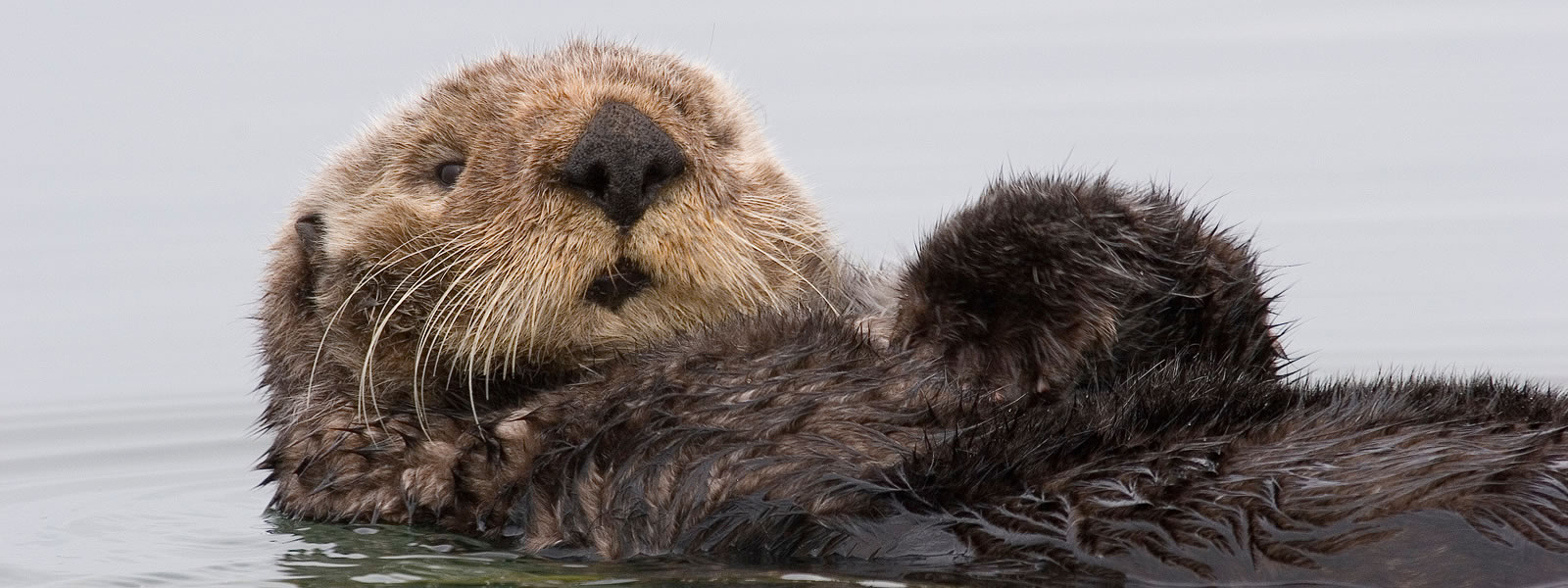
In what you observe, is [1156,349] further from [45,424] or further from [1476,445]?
[45,424]

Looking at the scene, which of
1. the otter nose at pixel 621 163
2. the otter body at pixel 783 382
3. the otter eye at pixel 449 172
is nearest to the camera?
the otter body at pixel 783 382

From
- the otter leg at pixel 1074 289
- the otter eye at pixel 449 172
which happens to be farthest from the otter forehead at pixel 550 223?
the otter leg at pixel 1074 289

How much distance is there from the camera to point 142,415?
685cm

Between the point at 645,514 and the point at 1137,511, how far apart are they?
923 millimetres

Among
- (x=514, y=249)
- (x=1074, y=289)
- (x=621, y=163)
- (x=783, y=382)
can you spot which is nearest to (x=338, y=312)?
(x=514, y=249)

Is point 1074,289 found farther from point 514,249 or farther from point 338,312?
point 338,312

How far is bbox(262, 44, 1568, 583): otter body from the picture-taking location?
10.0 feet

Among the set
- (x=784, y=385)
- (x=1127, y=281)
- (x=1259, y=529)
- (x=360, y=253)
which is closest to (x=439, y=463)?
(x=360, y=253)

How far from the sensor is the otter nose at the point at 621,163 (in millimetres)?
3463

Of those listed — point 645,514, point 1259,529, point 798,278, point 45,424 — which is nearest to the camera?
point 1259,529

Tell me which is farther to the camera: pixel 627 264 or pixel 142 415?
pixel 142 415

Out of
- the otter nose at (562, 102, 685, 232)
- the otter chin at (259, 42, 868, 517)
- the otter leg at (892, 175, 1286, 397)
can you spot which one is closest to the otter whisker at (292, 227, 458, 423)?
the otter chin at (259, 42, 868, 517)

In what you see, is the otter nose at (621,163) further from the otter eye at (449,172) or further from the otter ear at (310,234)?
the otter ear at (310,234)

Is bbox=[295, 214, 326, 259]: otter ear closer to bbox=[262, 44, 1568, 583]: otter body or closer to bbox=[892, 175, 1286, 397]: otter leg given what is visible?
bbox=[262, 44, 1568, 583]: otter body
